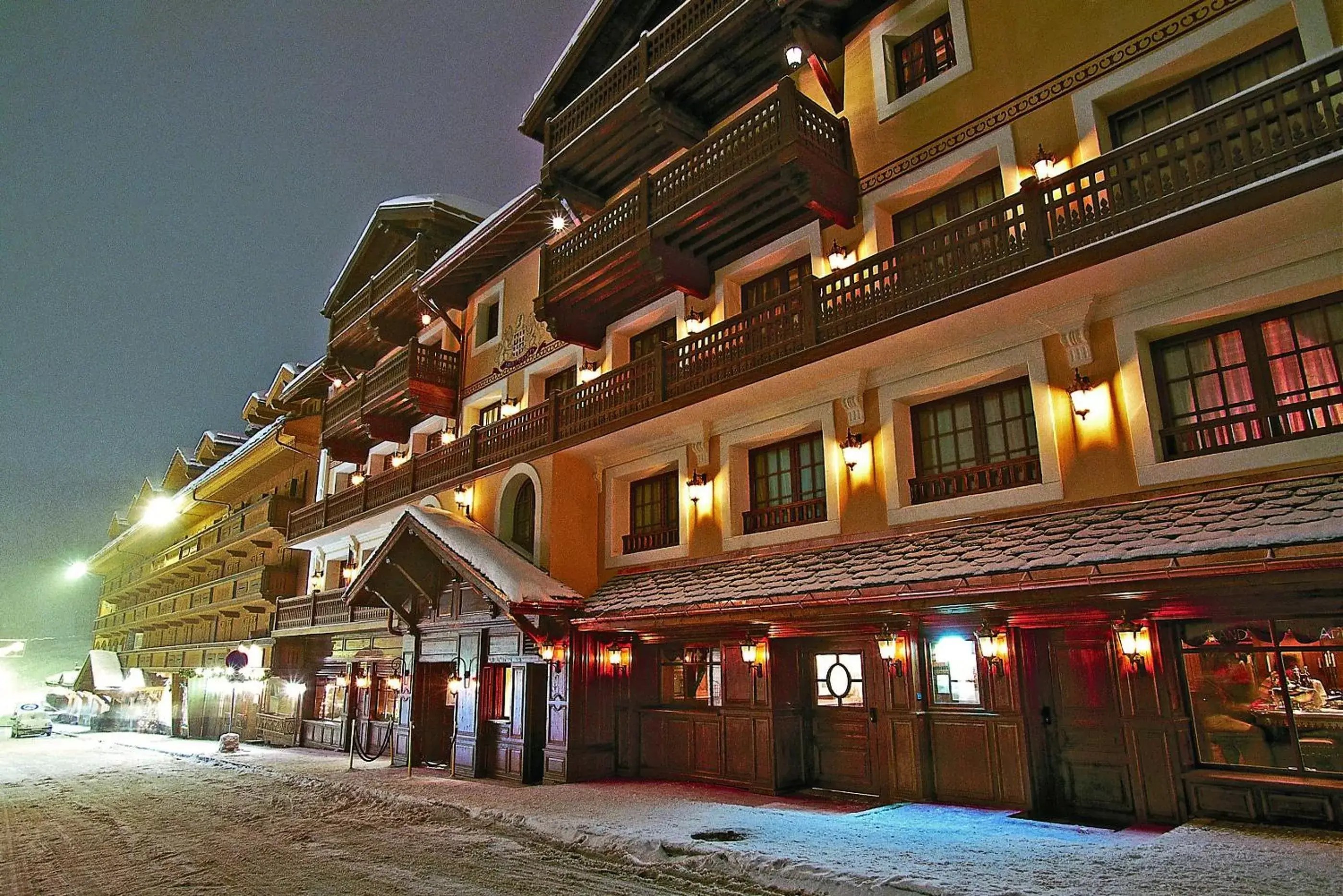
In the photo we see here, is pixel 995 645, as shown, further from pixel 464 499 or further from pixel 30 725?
pixel 30 725

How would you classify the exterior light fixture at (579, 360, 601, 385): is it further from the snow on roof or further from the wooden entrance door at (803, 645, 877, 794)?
the wooden entrance door at (803, 645, 877, 794)

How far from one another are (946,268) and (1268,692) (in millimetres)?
6938

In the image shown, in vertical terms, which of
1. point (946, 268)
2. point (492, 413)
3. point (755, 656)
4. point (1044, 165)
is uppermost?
point (492, 413)

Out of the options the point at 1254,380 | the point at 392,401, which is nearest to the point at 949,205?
the point at 1254,380

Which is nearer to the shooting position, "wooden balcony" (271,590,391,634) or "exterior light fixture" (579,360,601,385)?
"exterior light fixture" (579,360,601,385)

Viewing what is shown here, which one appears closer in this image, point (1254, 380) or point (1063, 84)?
point (1254, 380)

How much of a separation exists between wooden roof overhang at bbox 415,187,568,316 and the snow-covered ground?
15.0 m

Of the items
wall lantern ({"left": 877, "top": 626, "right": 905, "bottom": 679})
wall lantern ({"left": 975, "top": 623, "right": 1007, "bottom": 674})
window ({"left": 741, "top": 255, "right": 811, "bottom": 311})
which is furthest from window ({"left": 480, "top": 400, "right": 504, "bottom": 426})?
wall lantern ({"left": 975, "top": 623, "right": 1007, "bottom": 674})

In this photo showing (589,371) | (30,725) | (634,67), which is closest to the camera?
(634,67)

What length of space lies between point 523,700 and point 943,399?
36.5 ft

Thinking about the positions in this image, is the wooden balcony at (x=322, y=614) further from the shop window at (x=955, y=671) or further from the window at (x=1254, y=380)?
the window at (x=1254, y=380)

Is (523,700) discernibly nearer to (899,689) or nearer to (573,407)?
(573,407)

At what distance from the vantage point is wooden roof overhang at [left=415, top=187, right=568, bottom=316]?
22547mm

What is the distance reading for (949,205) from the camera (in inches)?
547
